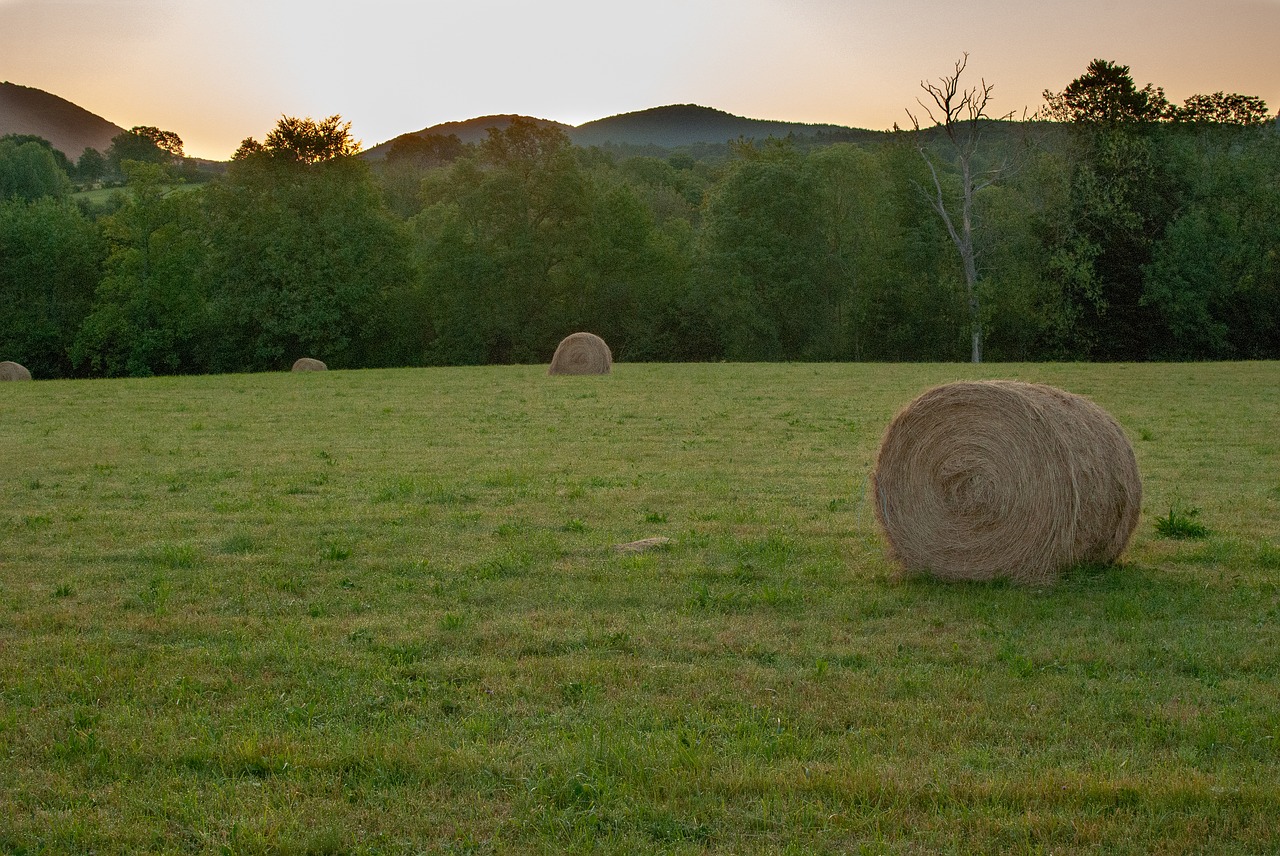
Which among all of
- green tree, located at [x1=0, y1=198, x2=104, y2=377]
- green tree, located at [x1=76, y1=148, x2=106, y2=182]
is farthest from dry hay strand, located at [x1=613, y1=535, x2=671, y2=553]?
green tree, located at [x1=76, y1=148, x2=106, y2=182]

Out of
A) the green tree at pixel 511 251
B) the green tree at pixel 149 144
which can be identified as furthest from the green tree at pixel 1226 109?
the green tree at pixel 149 144

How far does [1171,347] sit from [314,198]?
4044 cm

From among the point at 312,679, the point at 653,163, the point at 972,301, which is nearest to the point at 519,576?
the point at 312,679

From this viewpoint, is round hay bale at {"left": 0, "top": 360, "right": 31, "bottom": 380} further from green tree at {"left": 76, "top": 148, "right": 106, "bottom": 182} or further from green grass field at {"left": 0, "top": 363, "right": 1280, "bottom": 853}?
green tree at {"left": 76, "top": 148, "right": 106, "bottom": 182}

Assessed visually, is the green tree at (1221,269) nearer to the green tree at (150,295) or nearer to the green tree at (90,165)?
the green tree at (150,295)

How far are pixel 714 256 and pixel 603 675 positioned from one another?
53.1m

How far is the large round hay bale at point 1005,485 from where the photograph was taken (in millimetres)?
9375

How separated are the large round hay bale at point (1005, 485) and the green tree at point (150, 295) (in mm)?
49239

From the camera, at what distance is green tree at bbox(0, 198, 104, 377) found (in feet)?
183

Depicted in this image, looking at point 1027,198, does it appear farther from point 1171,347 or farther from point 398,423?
point 398,423

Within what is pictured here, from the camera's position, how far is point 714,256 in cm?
5881

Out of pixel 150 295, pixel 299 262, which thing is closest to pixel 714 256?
pixel 299 262

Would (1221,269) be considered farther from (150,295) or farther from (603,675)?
(603,675)

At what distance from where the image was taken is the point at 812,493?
13.8 meters
